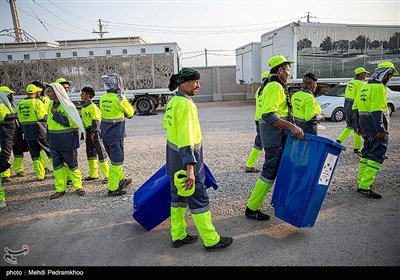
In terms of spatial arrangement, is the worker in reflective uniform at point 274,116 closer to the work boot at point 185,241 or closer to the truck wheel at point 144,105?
the work boot at point 185,241

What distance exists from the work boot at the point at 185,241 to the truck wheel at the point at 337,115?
32.2ft

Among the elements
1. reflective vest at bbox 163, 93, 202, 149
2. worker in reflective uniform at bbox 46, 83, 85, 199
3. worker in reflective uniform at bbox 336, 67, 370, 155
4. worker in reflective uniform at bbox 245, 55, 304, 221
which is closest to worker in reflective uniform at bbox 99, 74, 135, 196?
worker in reflective uniform at bbox 46, 83, 85, 199

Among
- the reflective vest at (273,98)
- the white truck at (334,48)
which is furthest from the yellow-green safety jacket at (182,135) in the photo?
the white truck at (334,48)

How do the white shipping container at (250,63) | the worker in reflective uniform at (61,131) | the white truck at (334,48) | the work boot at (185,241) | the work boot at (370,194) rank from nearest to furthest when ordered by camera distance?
1. the work boot at (185,241)
2. the work boot at (370,194)
3. the worker in reflective uniform at (61,131)
4. the white truck at (334,48)
5. the white shipping container at (250,63)

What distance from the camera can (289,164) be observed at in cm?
317

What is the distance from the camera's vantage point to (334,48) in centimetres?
1396

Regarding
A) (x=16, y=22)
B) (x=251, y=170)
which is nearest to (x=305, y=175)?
(x=251, y=170)

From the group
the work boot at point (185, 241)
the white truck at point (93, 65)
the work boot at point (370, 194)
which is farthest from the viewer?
the white truck at point (93, 65)

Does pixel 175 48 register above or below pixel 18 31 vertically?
below

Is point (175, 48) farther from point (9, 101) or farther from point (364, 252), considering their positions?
point (364, 252)

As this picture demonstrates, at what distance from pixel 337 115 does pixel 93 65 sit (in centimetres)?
1260

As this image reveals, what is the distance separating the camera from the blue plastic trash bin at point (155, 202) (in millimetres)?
3297

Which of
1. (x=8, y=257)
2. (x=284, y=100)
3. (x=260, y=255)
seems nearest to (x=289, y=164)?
(x=284, y=100)

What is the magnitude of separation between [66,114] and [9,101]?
2594mm
